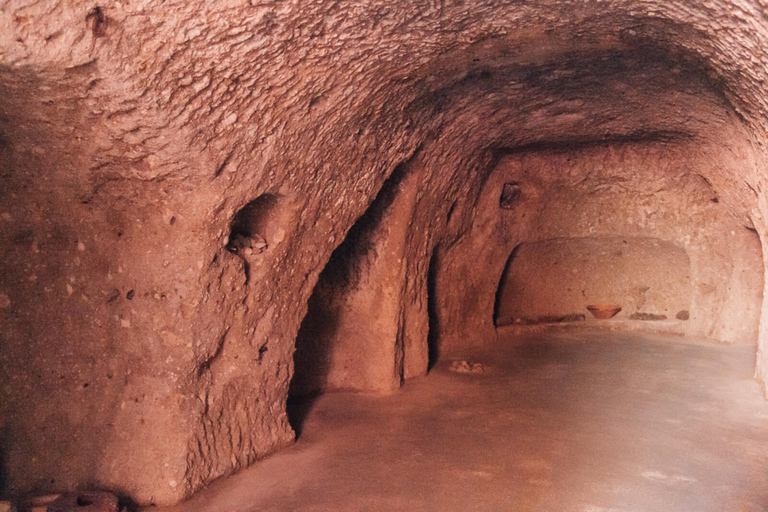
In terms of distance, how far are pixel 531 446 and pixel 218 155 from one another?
2.54 m

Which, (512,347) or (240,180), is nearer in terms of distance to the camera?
(240,180)

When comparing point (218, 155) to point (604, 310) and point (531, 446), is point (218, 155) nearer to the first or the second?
point (531, 446)

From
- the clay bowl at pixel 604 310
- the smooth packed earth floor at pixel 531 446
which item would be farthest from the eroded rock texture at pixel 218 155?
the clay bowl at pixel 604 310

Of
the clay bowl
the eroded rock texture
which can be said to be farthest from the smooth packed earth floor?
the clay bowl

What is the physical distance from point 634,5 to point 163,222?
7.84 feet

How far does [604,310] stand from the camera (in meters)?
7.83

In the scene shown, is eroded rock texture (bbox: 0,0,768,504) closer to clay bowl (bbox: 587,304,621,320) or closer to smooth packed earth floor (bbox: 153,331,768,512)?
smooth packed earth floor (bbox: 153,331,768,512)

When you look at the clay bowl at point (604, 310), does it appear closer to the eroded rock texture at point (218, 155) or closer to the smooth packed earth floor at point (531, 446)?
the smooth packed earth floor at point (531, 446)

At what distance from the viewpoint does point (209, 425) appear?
3482 millimetres

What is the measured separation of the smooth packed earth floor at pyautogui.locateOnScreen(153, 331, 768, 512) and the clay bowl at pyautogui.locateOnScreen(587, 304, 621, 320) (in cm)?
182

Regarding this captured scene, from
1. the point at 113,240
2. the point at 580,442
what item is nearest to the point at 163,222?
the point at 113,240

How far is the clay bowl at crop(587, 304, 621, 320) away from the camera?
25.7 ft

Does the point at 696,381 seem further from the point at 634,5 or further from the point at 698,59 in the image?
the point at 634,5

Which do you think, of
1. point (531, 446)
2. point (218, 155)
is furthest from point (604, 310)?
point (218, 155)
